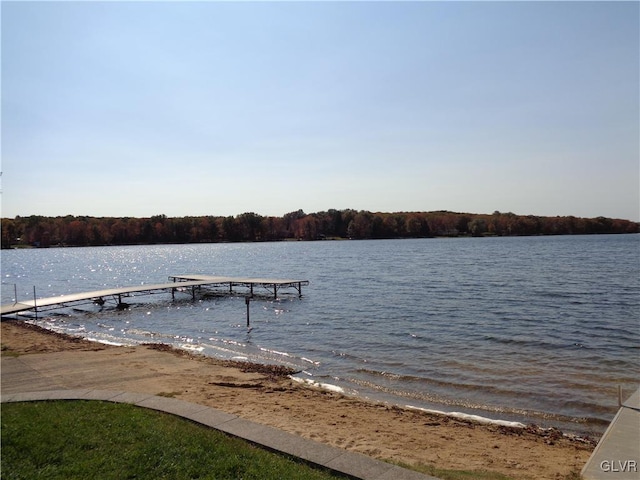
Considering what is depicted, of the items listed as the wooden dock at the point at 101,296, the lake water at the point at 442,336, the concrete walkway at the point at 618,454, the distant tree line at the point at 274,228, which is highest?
the distant tree line at the point at 274,228

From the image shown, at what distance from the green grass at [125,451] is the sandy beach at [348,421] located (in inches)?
108

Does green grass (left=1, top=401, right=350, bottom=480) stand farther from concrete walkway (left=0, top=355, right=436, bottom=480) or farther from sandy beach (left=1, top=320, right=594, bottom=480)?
sandy beach (left=1, top=320, right=594, bottom=480)

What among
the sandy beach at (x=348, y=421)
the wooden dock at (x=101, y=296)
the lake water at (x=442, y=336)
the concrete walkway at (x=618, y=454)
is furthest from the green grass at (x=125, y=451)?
the wooden dock at (x=101, y=296)

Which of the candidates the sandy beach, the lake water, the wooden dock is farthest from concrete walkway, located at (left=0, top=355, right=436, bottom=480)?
the wooden dock

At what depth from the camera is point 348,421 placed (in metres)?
10.5

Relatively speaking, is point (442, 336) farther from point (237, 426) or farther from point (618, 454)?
point (237, 426)

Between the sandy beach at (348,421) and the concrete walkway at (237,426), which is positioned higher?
the concrete walkway at (237,426)

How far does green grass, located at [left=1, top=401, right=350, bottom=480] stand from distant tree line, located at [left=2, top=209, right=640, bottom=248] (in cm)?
16281

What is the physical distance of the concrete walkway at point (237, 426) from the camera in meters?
6.06

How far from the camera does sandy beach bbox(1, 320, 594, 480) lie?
8.30m

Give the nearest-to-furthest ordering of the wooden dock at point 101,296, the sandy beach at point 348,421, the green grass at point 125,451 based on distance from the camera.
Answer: the green grass at point 125,451 → the sandy beach at point 348,421 → the wooden dock at point 101,296

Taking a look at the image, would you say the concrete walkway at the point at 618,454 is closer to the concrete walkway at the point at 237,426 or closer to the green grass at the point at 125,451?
the concrete walkway at the point at 237,426

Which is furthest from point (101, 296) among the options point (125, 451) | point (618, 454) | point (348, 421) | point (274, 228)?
point (274, 228)

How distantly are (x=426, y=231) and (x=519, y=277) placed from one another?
13530cm
